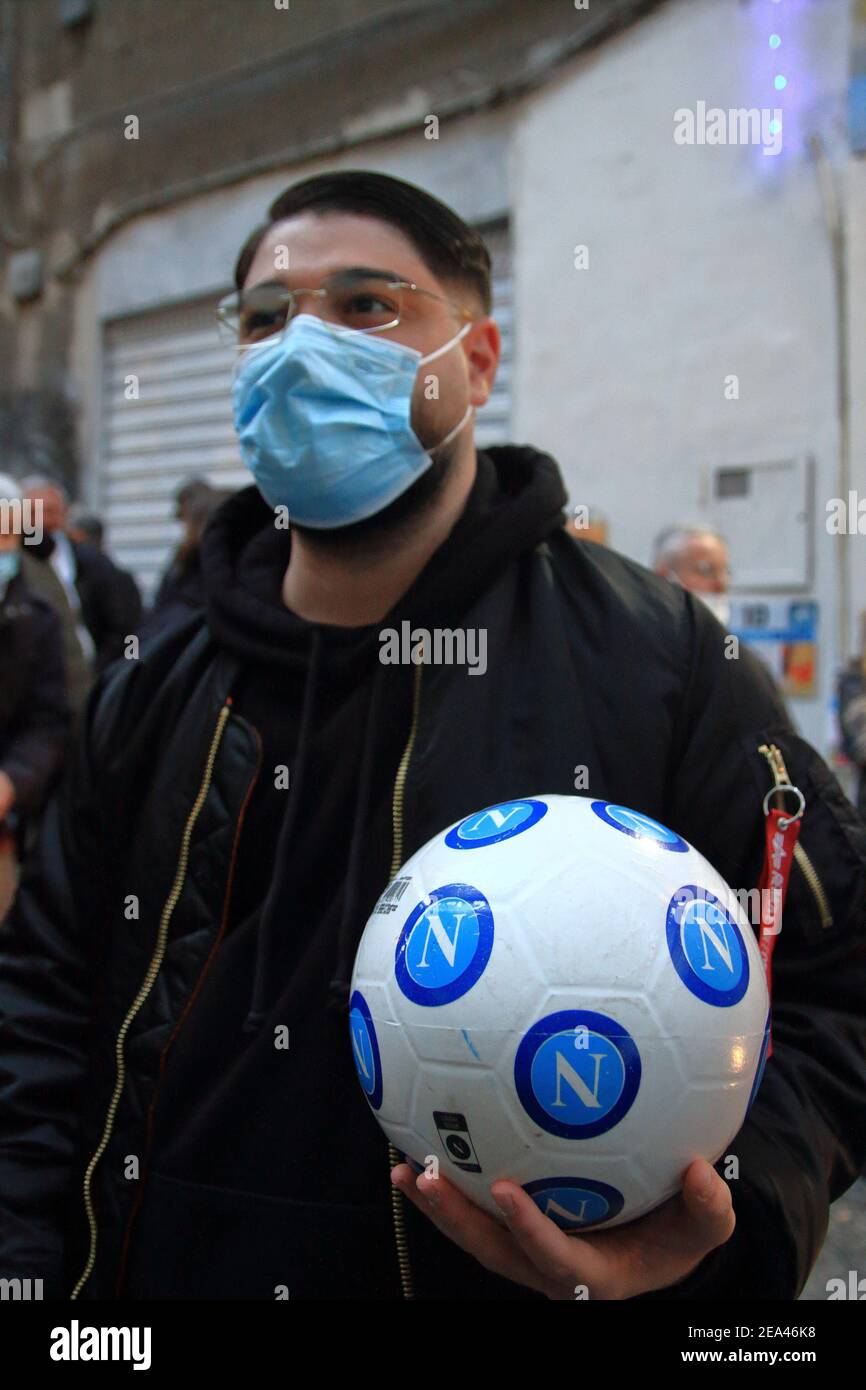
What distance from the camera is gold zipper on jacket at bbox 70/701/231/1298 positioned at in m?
1.77

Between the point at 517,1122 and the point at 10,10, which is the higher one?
the point at 10,10

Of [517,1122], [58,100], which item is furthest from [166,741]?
[58,100]

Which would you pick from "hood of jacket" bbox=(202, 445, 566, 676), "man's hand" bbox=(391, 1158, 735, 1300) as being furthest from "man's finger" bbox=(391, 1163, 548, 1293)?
"hood of jacket" bbox=(202, 445, 566, 676)

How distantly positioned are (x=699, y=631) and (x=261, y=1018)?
0.81m

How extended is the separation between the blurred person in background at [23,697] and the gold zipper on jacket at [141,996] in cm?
238

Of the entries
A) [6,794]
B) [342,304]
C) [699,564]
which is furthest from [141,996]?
[699,564]

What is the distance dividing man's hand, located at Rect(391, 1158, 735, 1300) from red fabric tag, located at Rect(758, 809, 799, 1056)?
32cm

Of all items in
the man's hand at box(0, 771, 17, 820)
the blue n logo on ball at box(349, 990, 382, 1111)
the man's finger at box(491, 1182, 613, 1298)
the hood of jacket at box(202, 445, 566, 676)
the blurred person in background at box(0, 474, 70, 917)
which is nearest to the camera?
the man's finger at box(491, 1182, 613, 1298)

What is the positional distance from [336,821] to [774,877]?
60 centimetres

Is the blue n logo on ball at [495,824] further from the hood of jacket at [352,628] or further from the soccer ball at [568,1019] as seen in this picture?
the hood of jacket at [352,628]

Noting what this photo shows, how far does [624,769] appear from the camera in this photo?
5.47 feet

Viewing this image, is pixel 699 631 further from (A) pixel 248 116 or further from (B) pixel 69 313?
(B) pixel 69 313

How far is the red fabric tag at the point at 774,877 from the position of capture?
159 centimetres

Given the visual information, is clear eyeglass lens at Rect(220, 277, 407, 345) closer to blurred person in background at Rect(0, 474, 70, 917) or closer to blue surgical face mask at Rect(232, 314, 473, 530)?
blue surgical face mask at Rect(232, 314, 473, 530)
